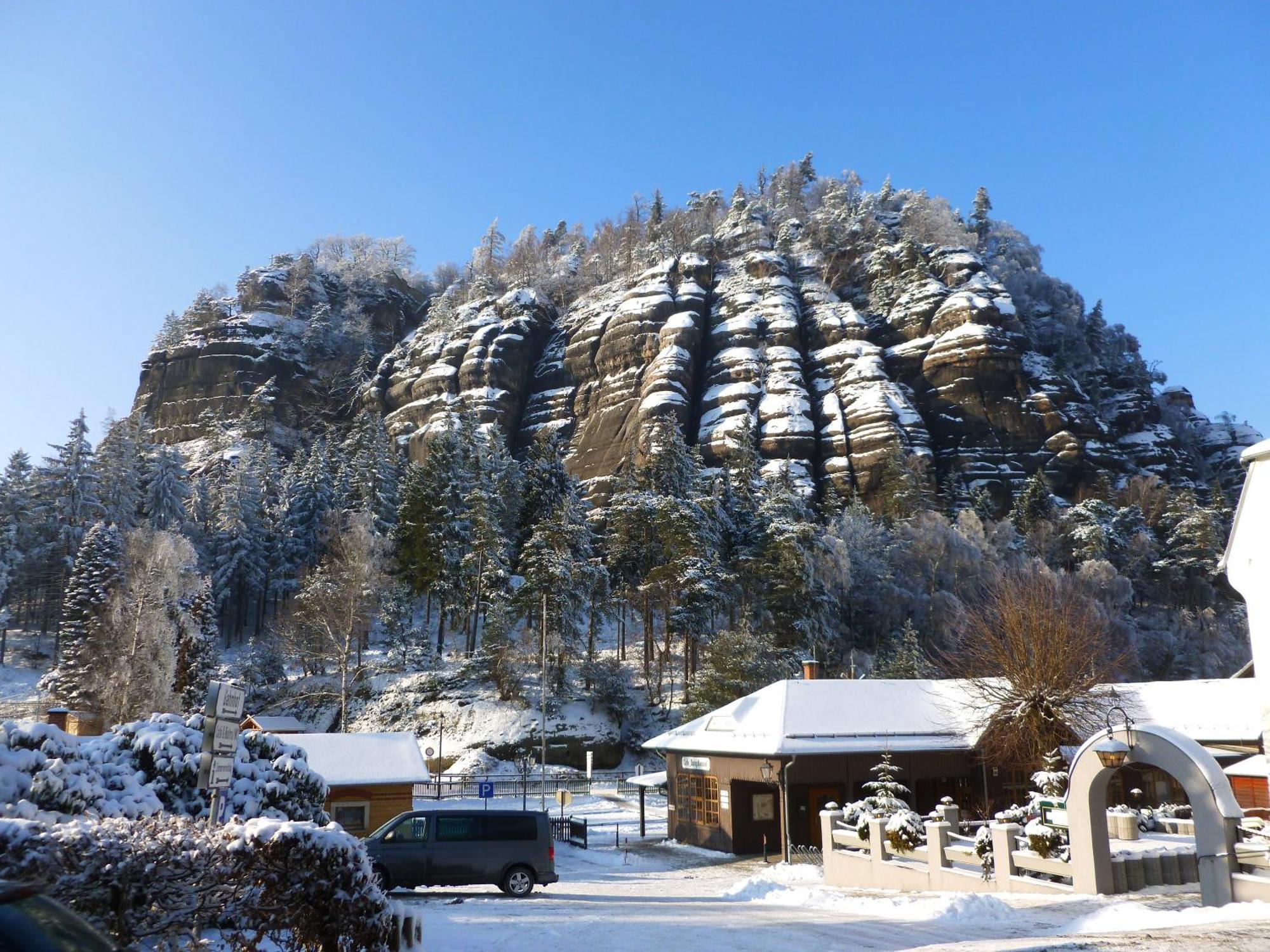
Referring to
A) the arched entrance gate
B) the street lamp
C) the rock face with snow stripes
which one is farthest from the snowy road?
the rock face with snow stripes

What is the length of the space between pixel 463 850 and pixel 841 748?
13168 millimetres

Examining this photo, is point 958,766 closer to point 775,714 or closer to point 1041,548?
point 775,714

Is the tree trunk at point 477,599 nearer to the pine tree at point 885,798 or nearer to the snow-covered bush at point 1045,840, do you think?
the pine tree at point 885,798

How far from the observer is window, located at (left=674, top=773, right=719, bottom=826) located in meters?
29.2

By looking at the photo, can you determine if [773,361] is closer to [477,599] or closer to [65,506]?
[477,599]

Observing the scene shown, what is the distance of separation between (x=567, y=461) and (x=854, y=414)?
2987cm

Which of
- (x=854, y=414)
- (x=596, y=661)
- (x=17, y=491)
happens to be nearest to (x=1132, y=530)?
(x=854, y=414)

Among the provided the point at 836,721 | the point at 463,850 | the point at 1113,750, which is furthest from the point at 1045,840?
the point at 836,721

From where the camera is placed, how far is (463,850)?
1803 centimetres

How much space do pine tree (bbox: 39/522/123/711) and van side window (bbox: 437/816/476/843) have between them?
3424 centimetres

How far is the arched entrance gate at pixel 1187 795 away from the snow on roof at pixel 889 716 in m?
11.6

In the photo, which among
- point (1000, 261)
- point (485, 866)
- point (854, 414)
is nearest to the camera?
point (485, 866)

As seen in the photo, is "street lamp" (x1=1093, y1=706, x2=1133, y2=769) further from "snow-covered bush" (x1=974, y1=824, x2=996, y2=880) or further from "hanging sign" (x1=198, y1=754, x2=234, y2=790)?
"hanging sign" (x1=198, y1=754, x2=234, y2=790)

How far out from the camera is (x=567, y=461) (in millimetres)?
92625
